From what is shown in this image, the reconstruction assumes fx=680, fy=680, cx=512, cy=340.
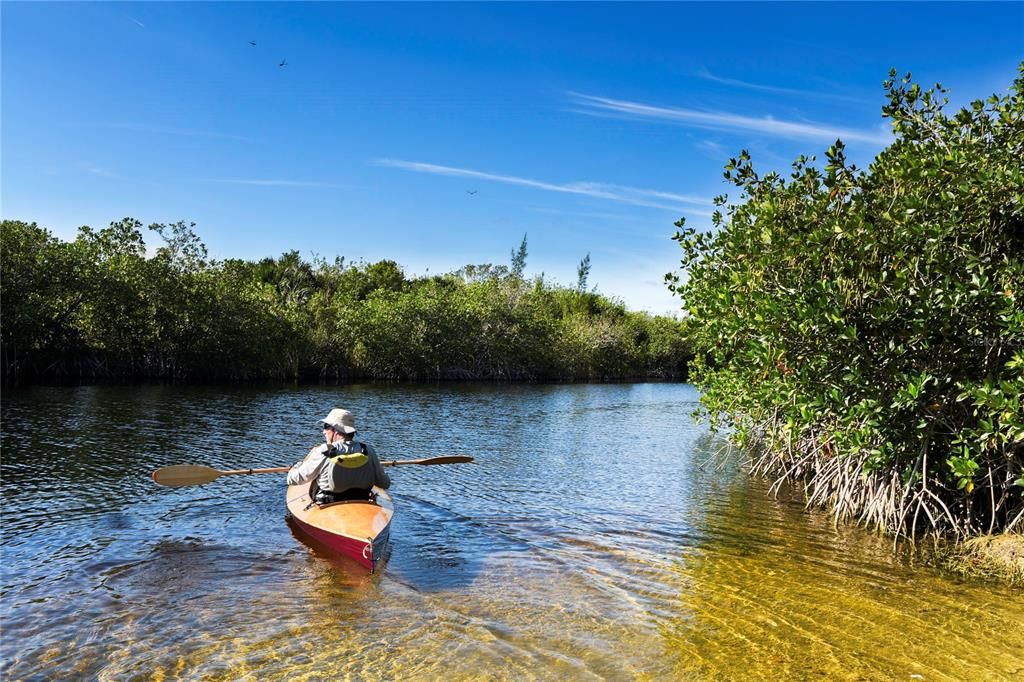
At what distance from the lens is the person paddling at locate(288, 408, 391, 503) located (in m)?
10.5

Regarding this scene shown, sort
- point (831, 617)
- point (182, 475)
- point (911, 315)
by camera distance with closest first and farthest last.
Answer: point (831, 617), point (911, 315), point (182, 475)

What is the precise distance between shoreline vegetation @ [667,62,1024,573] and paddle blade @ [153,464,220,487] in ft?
31.2

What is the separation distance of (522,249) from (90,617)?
316 feet

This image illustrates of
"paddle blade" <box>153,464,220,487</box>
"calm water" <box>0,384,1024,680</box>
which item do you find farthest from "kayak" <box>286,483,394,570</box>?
"paddle blade" <box>153,464,220,487</box>

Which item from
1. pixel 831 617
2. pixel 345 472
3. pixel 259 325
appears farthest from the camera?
pixel 259 325

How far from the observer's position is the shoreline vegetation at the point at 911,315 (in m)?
8.58

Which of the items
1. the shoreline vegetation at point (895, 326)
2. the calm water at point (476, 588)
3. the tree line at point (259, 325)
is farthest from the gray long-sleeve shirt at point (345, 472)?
the tree line at point (259, 325)

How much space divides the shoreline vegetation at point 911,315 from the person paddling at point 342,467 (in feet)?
19.5

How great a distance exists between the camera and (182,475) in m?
12.5

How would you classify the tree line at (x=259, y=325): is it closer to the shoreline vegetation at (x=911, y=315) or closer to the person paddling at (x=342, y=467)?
the person paddling at (x=342, y=467)

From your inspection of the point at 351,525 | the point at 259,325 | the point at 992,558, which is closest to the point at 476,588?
the point at 351,525

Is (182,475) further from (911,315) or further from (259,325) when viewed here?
(259,325)

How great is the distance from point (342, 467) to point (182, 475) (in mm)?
4044

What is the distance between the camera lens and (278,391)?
4241 centimetres
